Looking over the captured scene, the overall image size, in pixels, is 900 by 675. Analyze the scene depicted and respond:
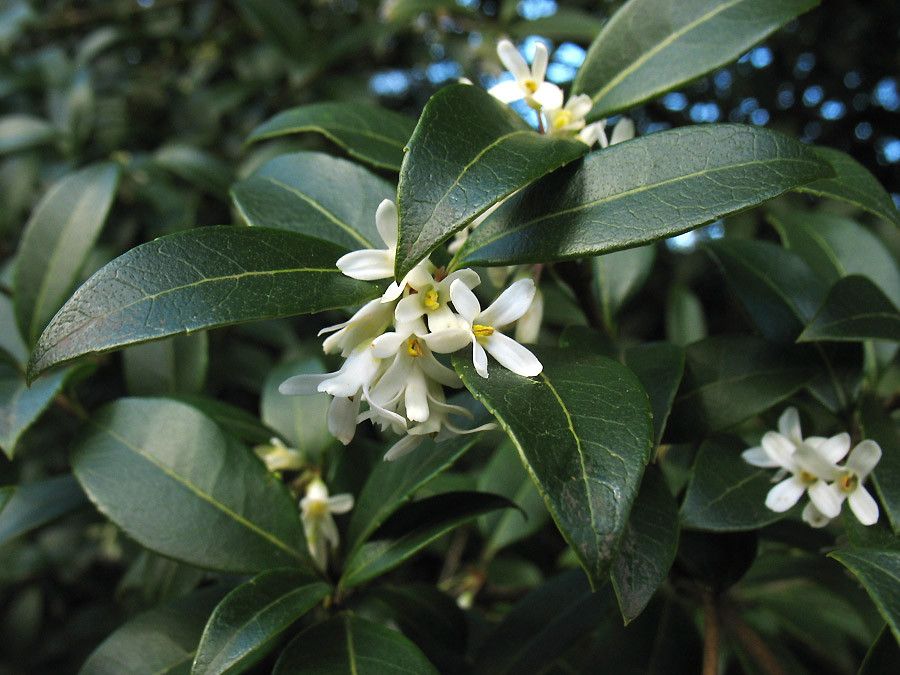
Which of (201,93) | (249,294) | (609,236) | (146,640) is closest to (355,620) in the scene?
(146,640)

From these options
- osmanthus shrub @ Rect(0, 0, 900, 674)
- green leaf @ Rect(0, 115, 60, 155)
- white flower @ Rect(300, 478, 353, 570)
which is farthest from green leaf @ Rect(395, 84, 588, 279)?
green leaf @ Rect(0, 115, 60, 155)

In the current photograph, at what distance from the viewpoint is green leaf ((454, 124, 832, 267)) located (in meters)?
Result: 0.63

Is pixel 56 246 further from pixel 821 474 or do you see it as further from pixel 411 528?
pixel 821 474

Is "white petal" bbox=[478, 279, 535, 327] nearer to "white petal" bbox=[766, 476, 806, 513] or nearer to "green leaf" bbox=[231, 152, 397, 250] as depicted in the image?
"green leaf" bbox=[231, 152, 397, 250]

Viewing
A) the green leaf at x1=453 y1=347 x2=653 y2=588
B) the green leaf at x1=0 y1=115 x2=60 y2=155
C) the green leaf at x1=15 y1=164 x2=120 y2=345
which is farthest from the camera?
the green leaf at x1=0 y1=115 x2=60 y2=155

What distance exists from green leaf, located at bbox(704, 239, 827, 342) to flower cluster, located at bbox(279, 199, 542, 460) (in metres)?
0.47

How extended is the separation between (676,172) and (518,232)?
168 millimetres

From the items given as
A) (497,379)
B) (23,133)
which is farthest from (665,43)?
(23,133)

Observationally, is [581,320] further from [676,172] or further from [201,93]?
[201,93]

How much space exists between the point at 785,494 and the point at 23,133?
6.87ft

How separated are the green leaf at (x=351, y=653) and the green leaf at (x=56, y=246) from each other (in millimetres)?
742

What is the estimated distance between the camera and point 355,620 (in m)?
0.81

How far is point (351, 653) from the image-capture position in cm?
75

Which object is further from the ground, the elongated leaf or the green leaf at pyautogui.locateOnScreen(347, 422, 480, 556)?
the elongated leaf
